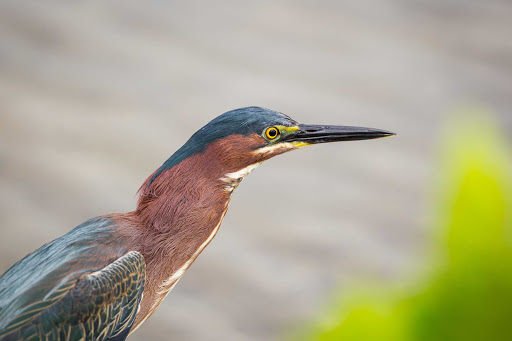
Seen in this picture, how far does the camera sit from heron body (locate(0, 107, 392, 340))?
1.29m

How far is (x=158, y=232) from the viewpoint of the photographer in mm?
1387

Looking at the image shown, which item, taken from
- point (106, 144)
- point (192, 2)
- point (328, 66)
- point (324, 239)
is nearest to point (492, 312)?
point (324, 239)

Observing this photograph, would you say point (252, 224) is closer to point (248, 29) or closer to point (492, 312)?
point (248, 29)

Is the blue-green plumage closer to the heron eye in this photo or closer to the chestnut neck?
the chestnut neck

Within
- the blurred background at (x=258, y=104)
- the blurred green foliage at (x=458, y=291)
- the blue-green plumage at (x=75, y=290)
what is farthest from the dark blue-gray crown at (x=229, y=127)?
the blurred background at (x=258, y=104)

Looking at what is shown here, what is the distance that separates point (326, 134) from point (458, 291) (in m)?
0.94

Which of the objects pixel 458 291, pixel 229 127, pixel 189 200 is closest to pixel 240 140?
pixel 229 127

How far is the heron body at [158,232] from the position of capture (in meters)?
1.29

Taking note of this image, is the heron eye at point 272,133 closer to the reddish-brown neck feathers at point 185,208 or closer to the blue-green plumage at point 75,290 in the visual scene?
the reddish-brown neck feathers at point 185,208

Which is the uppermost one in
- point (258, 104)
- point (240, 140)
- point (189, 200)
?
point (258, 104)

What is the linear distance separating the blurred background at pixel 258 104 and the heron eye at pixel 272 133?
158 centimetres

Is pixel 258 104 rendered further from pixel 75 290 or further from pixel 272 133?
pixel 75 290

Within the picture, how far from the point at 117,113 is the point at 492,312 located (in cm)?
339

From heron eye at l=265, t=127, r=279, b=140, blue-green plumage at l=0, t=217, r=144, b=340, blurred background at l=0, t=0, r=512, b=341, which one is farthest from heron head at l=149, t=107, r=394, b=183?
blurred background at l=0, t=0, r=512, b=341
